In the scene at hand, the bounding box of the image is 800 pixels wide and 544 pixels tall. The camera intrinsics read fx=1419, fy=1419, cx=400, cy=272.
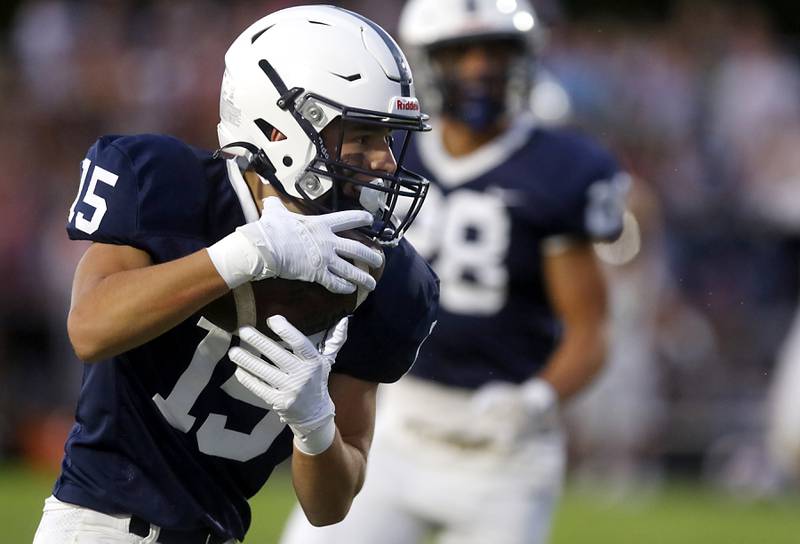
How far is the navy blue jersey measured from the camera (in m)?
2.56

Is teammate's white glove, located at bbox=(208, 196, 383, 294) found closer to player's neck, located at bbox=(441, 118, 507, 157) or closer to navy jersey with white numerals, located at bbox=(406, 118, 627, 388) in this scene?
navy jersey with white numerals, located at bbox=(406, 118, 627, 388)

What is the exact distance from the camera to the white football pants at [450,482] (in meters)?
4.20

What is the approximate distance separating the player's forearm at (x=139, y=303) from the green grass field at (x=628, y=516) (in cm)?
398

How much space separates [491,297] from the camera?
15.0ft

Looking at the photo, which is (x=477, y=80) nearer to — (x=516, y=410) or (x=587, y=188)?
(x=587, y=188)

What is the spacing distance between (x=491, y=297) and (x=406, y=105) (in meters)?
1.88

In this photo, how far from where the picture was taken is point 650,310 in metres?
9.45

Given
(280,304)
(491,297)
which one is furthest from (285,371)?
(491,297)

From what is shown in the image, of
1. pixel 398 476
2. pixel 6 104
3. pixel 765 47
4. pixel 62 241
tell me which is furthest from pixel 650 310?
pixel 398 476

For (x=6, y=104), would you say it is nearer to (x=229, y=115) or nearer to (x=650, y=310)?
(x=650, y=310)

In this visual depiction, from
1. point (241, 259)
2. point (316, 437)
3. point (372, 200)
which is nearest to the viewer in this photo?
point (241, 259)

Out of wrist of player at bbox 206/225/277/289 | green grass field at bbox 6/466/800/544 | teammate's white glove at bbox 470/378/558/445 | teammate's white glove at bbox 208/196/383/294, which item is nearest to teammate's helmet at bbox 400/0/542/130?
teammate's white glove at bbox 470/378/558/445

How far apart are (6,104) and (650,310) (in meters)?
4.75

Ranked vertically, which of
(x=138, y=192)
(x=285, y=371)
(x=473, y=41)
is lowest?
(x=285, y=371)
